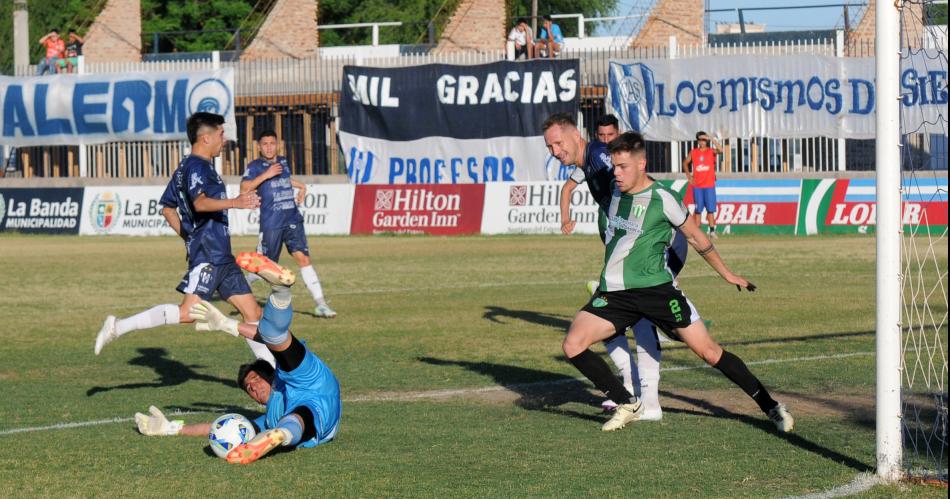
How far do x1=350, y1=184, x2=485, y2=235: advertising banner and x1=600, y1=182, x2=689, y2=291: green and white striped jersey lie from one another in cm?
2347

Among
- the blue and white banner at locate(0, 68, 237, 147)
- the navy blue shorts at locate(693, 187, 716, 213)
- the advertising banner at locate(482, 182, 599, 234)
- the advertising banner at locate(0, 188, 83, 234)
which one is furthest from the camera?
the blue and white banner at locate(0, 68, 237, 147)

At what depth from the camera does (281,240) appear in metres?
16.2

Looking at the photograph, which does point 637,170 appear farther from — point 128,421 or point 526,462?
point 128,421

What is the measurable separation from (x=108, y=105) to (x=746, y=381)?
109 ft

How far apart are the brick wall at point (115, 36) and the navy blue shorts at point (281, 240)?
31984mm

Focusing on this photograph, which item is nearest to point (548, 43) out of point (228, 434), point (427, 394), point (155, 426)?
point (427, 394)

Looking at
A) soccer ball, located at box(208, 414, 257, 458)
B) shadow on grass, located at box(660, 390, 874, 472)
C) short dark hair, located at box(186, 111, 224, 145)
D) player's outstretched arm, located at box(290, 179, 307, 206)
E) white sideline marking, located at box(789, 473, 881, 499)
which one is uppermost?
short dark hair, located at box(186, 111, 224, 145)

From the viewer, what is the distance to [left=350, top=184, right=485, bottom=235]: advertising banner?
32.6 metres

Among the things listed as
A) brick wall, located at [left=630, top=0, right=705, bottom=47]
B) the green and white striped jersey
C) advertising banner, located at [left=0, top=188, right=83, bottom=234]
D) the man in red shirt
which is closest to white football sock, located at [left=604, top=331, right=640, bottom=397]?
the green and white striped jersey

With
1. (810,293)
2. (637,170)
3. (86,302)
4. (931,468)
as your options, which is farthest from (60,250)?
(931,468)

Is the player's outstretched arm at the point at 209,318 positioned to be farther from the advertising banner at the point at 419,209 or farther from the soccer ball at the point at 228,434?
the advertising banner at the point at 419,209

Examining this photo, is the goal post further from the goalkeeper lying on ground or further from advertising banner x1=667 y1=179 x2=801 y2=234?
advertising banner x1=667 y1=179 x2=801 y2=234

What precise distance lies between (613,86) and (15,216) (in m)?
16.3

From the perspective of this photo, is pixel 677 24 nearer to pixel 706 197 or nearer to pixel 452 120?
pixel 452 120
